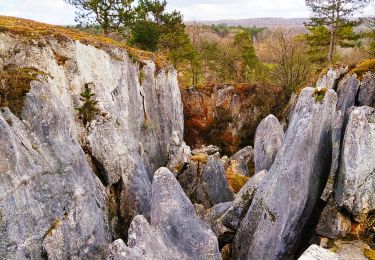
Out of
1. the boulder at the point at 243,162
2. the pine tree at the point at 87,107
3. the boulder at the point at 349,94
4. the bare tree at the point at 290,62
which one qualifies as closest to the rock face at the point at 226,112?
the bare tree at the point at 290,62

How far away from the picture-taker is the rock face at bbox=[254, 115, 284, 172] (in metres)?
22.0

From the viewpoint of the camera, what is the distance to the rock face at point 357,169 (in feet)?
41.9

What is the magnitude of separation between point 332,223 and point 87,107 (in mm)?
12348

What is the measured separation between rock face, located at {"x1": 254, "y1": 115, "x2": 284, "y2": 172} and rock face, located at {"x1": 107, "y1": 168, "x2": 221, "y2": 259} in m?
10.4

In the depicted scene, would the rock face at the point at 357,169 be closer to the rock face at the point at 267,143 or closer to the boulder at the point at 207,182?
the rock face at the point at 267,143

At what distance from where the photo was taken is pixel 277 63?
156 feet

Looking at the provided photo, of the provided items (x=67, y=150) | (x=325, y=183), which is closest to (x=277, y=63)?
(x=325, y=183)

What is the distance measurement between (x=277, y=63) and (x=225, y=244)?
3638cm

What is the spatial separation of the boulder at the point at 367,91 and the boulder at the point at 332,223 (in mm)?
8962

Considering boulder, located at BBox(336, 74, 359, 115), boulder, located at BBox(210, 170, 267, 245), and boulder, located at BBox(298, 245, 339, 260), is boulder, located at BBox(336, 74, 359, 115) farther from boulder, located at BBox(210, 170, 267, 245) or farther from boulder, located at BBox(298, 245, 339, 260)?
boulder, located at BBox(298, 245, 339, 260)

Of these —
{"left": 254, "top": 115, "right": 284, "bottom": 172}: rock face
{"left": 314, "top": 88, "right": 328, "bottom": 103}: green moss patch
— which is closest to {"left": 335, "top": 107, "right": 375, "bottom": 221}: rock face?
{"left": 314, "top": 88, "right": 328, "bottom": 103}: green moss patch

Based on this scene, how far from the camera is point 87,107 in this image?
17.5m

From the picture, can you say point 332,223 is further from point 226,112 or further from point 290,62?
point 290,62

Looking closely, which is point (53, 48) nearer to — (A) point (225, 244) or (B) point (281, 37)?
(A) point (225, 244)
